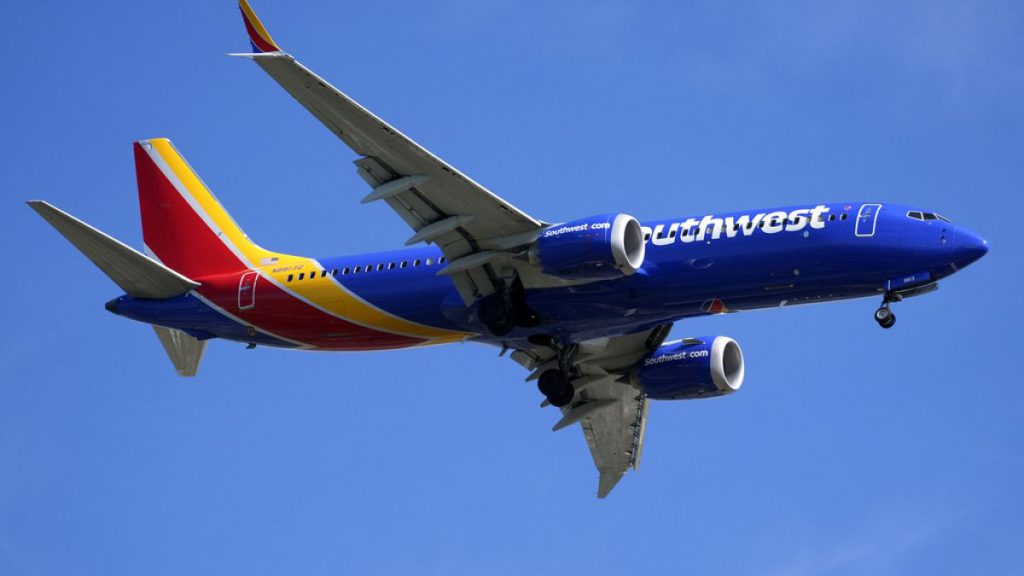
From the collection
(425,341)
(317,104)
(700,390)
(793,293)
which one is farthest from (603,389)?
(317,104)

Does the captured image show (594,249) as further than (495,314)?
No

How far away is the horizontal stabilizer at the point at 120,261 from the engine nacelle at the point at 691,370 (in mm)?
14595

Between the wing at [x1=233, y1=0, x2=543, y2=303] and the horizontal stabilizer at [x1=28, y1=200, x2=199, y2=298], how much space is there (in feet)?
28.7

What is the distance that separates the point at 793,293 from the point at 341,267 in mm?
13637

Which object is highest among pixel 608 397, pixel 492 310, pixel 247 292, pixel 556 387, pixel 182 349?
pixel 608 397

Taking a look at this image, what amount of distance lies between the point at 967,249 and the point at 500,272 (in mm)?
12736

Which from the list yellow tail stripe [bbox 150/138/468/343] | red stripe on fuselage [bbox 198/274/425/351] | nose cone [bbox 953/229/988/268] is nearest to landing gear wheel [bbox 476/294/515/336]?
yellow tail stripe [bbox 150/138/468/343]

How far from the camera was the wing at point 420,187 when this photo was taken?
3934 centimetres

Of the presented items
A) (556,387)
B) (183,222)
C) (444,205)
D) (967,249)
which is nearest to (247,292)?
(183,222)

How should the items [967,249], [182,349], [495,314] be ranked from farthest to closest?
1. [182,349]
2. [495,314]
3. [967,249]

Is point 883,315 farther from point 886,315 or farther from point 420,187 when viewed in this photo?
point 420,187

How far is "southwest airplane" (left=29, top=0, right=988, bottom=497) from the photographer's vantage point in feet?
137

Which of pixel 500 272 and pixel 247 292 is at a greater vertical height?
pixel 500 272

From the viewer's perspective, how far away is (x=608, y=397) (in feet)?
176
